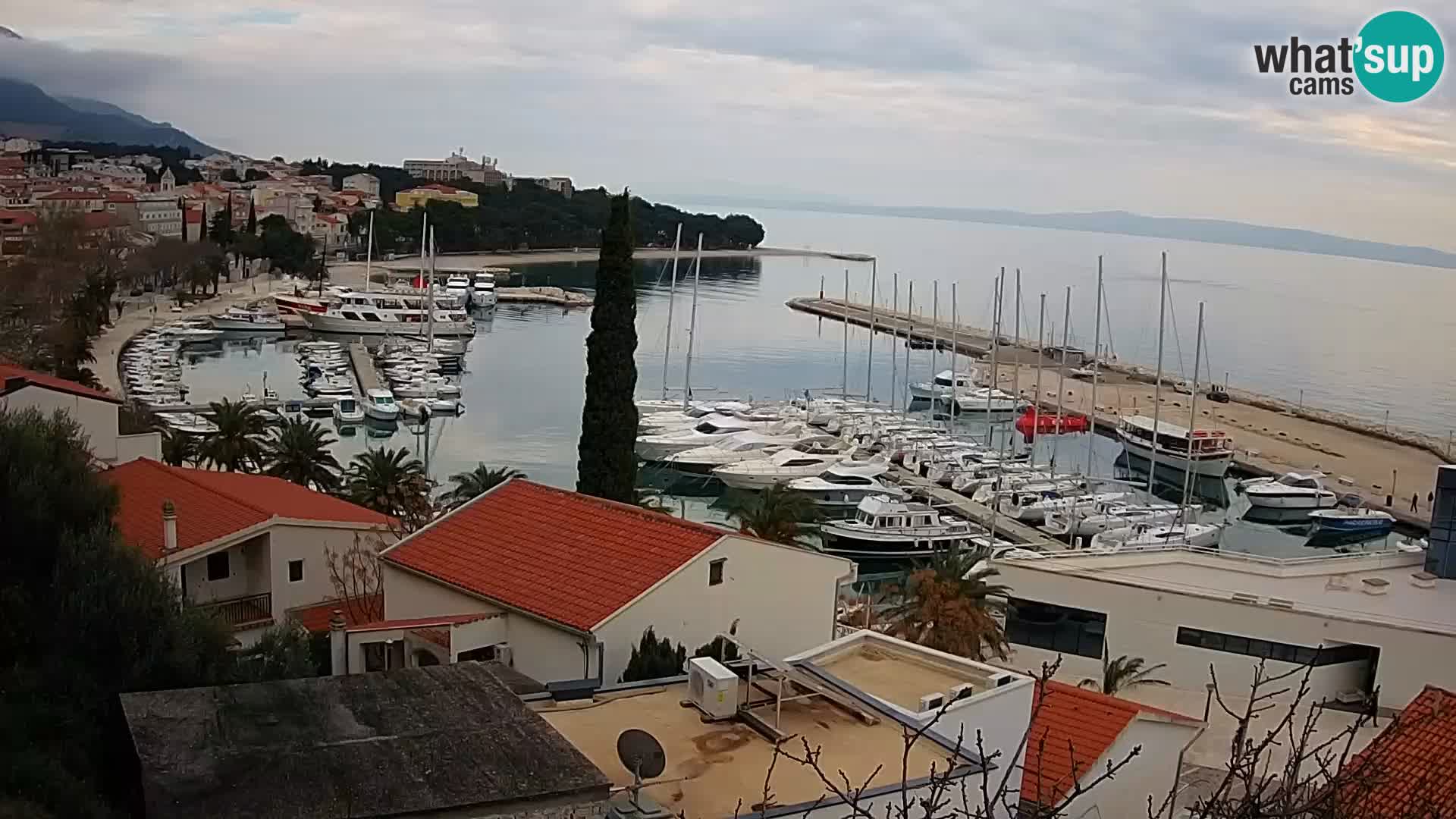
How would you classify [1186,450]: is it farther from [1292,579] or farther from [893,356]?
[1292,579]

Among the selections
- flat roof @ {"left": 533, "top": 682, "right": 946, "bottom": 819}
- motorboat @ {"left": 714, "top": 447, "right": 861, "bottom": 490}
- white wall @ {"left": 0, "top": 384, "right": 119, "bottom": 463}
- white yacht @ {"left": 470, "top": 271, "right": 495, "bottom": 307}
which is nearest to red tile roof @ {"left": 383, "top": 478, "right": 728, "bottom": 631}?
flat roof @ {"left": 533, "top": 682, "right": 946, "bottom": 819}

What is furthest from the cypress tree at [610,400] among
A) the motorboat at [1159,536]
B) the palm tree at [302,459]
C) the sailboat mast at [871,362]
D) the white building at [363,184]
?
the white building at [363,184]

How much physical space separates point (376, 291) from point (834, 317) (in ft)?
107

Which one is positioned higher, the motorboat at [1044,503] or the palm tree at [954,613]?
the palm tree at [954,613]

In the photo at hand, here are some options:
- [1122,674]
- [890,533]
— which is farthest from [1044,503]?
[1122,674]

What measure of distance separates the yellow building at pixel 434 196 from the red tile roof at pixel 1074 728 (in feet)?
374

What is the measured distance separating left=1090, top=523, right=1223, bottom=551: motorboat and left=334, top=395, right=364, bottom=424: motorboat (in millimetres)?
22800

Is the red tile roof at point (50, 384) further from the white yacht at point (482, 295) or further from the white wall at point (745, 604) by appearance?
the white yacht at point (482, 295)

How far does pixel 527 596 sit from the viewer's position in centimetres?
1007

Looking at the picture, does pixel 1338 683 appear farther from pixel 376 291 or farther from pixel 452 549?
pixel 376 291

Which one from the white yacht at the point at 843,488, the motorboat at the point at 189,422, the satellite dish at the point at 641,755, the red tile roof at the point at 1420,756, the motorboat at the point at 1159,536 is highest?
the satellite dish at the point at 641,755

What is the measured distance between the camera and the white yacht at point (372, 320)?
57.8m

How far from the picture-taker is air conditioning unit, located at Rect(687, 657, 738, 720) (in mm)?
7598

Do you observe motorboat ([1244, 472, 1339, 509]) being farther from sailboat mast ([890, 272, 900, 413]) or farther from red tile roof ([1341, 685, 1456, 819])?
red tile roof ([1341, 685, 1456, 819])
